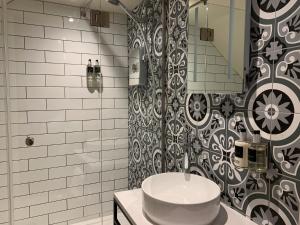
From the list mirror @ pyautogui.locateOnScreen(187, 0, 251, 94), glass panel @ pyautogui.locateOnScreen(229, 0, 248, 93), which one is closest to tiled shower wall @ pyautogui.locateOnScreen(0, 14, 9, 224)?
mirror @ pyautogui.locateOnScreen(187, 0, 251, 94)

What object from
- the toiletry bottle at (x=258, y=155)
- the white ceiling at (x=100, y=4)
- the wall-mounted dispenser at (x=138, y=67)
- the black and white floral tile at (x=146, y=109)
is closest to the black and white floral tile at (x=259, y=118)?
the toiletry bottle at (x=258, y=155)

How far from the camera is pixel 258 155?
94cm

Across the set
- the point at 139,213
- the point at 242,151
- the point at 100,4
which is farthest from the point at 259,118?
the point at 100,4

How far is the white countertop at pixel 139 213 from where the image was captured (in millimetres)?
1034

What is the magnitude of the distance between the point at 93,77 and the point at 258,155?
1.57 metres

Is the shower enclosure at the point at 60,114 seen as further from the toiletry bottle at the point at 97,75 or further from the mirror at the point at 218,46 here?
the mirror at the point at 218,46

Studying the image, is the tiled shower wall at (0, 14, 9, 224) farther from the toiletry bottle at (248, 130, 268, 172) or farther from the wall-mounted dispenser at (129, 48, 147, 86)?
the toiletry bottle at (248, 130, 268, 172)

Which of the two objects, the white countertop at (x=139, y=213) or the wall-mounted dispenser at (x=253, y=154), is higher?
the wall-mounted dispenser at (x=253, y=154)

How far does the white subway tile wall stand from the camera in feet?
6.23

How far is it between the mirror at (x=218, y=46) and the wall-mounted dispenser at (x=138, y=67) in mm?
562

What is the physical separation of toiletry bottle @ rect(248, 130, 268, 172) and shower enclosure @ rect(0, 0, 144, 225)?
1.43 m

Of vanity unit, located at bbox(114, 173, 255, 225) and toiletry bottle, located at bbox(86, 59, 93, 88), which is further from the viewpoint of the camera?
toiletry bottle, located at bbox(86, 59, 93, 88)

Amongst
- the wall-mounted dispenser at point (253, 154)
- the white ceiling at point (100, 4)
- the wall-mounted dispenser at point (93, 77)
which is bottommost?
the wall-mounted dispenser at point (253, 154)

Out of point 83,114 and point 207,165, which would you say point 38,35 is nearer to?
point 83,114
